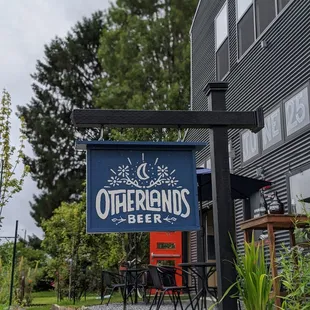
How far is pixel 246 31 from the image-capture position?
9.18 m

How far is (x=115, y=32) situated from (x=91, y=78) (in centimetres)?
613

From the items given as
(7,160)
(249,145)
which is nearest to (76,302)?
(7,160)

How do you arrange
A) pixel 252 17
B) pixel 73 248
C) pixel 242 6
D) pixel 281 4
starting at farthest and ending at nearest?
pixel 73 248, pixel 242 6, pixel 252 17, pixel 281 4

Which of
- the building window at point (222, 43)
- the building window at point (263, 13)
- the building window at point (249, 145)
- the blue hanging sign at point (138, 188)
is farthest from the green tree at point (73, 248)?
the blue hanging sign at point (138, 188)

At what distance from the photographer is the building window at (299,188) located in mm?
6652

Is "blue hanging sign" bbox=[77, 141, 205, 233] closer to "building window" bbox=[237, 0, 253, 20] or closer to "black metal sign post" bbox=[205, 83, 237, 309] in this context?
"black metal sign post" bbox=[205, 83, 237, 309]

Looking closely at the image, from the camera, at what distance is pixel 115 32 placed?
2177cm

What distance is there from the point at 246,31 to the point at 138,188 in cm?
655

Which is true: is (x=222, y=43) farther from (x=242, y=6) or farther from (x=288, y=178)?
(x=288, y=178)

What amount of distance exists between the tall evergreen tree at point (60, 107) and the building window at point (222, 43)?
48.7ft

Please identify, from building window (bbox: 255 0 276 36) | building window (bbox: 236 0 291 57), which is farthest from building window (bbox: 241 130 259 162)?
building window (bbox: 255 0 276 36)

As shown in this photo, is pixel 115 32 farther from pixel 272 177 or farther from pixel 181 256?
pixel 272 177

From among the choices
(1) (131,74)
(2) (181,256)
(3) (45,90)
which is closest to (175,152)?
(2) (181,256)

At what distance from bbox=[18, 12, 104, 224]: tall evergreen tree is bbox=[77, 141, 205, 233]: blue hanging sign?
69.5ft
